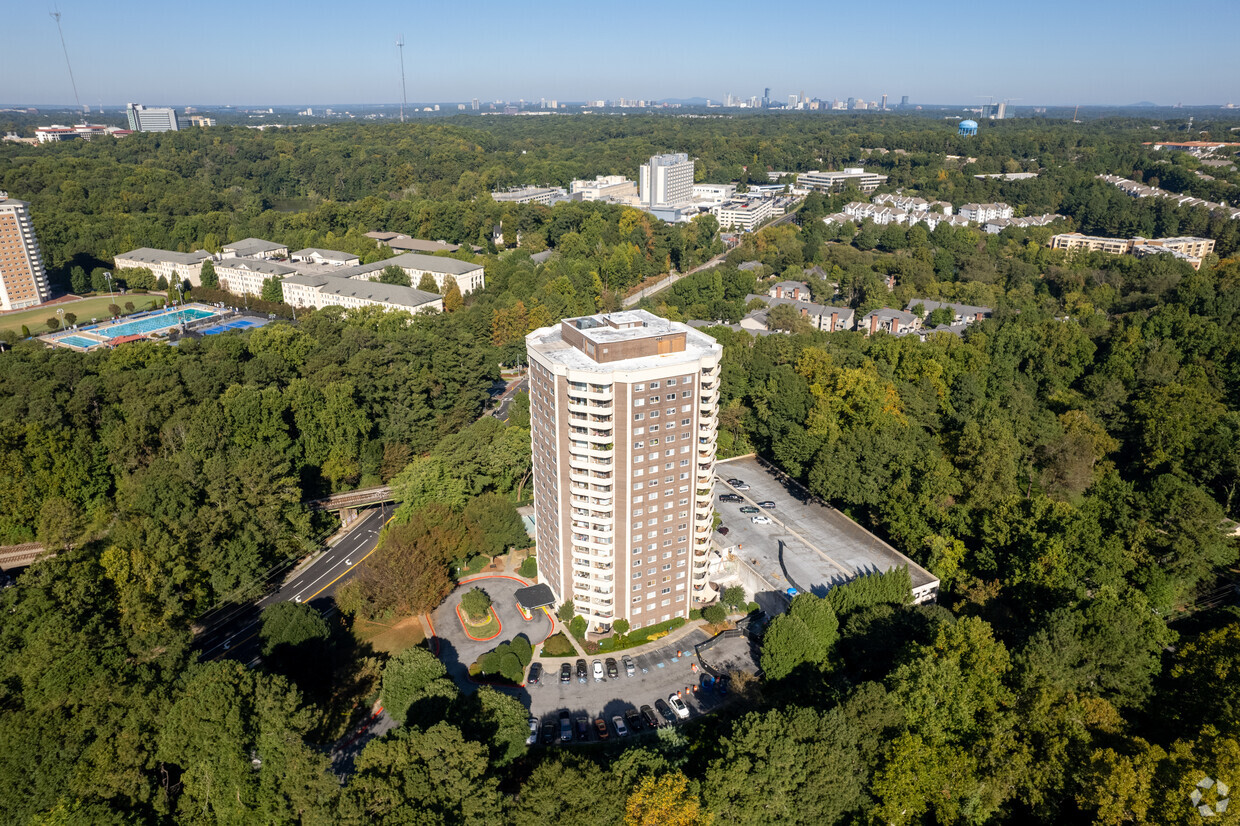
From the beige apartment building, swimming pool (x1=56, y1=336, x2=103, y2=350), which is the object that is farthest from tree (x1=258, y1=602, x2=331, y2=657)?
swimming pool (x1=56, y1=336, x2=103, y2=350)

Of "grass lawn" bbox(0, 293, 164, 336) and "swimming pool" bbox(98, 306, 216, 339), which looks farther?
"grass lawn" bbox(0, 293, 164, 336)

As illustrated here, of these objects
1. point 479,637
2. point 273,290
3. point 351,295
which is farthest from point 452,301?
point 479,637

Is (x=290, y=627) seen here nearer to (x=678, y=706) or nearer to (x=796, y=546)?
(x=678, y=706)

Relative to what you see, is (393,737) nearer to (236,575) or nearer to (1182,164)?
(236,575)

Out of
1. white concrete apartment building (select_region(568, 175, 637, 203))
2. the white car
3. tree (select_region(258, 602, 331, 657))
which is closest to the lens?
the white car

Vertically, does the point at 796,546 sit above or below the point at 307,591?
above

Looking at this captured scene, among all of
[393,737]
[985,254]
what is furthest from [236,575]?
[985,254]

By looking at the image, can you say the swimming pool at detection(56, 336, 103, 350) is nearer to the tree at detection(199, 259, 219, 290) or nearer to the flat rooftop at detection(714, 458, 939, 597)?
the tree at detection(199, 259, 219, 290)
